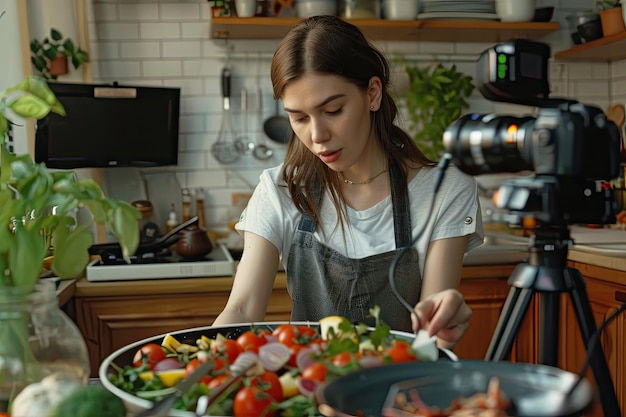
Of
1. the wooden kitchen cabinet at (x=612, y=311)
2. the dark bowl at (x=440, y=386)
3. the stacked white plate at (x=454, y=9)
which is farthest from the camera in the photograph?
the stacked white plate at (x=454, y=9)

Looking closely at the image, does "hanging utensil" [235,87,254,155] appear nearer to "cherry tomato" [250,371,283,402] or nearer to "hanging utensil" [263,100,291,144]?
"hanging utensil" [263,100,291,144]

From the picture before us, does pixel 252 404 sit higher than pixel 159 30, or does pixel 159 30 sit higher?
pixel 159 30

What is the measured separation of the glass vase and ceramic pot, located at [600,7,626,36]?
3027mm

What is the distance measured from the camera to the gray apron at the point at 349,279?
6.17 feet

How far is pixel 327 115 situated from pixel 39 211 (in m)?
0.84

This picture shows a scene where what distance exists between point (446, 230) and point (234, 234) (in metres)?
1.71

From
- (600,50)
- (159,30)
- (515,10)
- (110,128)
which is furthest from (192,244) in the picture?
(600,50)

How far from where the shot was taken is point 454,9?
351 centimetres

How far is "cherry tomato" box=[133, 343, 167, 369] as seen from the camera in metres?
1.09

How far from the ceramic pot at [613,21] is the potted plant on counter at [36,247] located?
2.96 metres

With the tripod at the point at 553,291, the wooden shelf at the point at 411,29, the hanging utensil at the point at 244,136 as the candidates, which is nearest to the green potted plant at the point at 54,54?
the wooden shelf at the point at 411,29

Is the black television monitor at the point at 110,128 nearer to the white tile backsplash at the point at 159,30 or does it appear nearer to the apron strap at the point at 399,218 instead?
the white tile backsplash at the point at 159,30

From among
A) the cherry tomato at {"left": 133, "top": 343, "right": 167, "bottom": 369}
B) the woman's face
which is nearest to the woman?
the woman's face

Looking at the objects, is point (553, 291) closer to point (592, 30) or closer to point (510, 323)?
point (510, 323)
